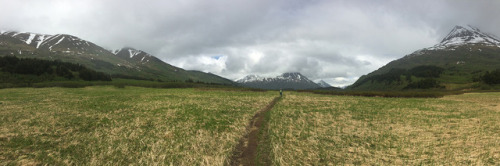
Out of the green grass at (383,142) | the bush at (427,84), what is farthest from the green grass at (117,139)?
the bush at (427,84)

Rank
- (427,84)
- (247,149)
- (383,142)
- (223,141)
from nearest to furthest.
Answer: (247,149) < (383,142) < (223,141) < (427,84)

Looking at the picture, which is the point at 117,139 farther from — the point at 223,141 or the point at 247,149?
the point at 247,149

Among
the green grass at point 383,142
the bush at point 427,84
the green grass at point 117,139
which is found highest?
the bush at point 427,84

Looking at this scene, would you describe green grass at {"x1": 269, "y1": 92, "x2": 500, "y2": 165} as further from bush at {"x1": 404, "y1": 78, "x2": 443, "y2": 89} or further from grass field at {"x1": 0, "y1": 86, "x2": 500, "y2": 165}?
bush at {"x1": 404, "y1": 78, "x2": 443, "y2": 89}

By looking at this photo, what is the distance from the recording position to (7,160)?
1166 cm

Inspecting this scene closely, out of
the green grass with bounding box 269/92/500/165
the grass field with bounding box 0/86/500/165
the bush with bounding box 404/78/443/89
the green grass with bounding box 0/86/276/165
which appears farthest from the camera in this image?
the bush with bounding box 404/78/443/89

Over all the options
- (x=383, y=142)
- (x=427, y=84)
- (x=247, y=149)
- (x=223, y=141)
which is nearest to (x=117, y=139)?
(x=223, y=141)

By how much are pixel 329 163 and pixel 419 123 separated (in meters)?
15.8

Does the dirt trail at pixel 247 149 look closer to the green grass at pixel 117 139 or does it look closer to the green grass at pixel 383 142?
the green grass at pixel 117 139

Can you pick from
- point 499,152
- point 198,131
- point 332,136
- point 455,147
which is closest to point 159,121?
point 198,131

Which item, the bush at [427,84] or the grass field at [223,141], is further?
the bush at [427,84]

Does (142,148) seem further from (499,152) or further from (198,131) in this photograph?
(499,152)

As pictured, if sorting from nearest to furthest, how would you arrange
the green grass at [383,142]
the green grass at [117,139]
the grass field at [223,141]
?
the green grass at [383,142]
the grass field at [223,141]
the green grass at [117,139]

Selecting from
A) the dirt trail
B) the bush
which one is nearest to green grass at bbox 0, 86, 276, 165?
the dirt trail
